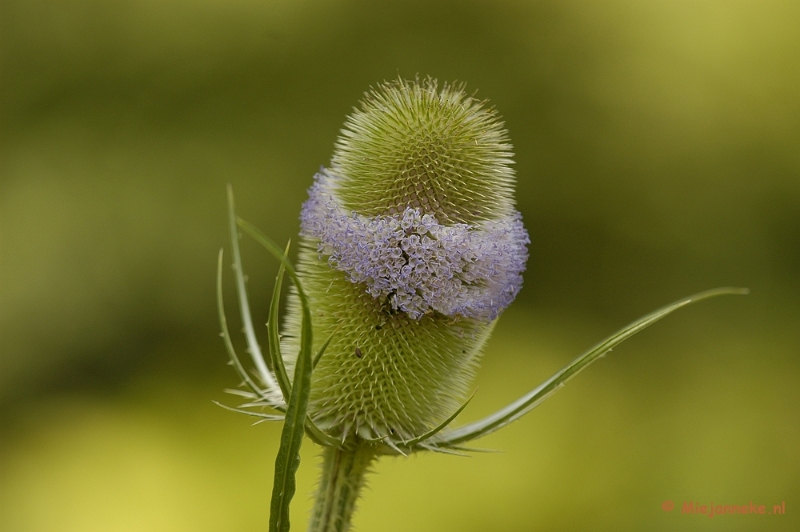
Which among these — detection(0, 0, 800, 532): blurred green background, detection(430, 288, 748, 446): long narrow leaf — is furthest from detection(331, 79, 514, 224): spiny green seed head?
detection(0, 0, 800, 532): blurred green background

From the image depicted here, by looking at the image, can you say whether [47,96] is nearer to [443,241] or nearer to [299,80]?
[299,80]

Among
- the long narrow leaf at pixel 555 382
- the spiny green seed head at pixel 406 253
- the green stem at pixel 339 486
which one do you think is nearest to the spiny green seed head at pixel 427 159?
the spiny green seed head at pixel 406 253

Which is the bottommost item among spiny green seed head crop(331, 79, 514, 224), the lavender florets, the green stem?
the green stem

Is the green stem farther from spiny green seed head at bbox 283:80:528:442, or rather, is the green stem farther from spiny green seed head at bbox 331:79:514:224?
spiny green seed head at bbox 331:79:514:224

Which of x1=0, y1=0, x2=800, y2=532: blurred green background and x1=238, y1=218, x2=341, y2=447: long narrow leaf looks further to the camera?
x1=0, y1=0, x2=800, y2=532: blurred green background

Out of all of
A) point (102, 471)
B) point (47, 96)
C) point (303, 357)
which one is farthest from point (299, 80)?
point (303, 357)
